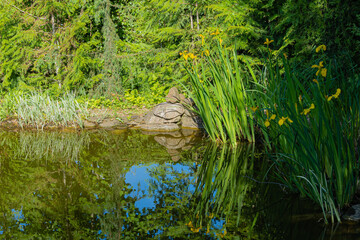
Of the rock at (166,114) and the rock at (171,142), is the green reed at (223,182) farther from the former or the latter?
the rock at (166,114)

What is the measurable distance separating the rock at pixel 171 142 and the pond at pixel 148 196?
0.14 feet

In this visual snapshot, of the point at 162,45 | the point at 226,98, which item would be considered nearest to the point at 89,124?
the point at 226,98

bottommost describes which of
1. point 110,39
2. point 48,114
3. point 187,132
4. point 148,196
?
point 148,196

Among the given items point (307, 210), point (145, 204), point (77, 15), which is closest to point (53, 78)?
point (77, 15)

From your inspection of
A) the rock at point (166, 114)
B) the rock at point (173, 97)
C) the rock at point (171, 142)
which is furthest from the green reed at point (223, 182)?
the rock at point (173, 97)

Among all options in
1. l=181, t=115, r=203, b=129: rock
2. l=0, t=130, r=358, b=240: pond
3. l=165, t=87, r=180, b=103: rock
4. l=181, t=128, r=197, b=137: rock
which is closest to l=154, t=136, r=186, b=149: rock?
l=0, t=130, r=358, b=240: pond

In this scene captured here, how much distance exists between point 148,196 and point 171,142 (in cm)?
215

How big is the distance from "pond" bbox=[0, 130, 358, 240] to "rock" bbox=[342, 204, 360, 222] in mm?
100

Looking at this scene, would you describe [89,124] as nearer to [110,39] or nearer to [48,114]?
[48,114]

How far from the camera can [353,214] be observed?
2.66 m

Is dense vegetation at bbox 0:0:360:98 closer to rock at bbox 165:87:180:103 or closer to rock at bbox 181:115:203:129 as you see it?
rock at bbox 165:87:180:103

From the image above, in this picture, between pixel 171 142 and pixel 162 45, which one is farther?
pixel 162 45

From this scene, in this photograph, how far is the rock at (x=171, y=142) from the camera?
517 centimetres

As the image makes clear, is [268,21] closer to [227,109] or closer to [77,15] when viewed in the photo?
[227,109]
